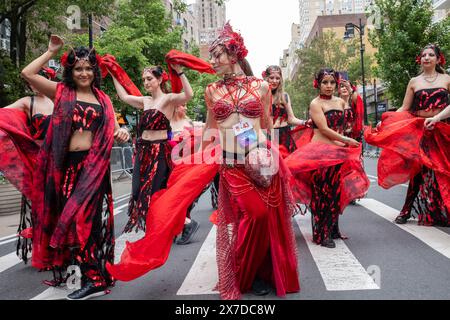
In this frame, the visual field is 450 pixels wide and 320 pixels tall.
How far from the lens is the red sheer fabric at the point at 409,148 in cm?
566

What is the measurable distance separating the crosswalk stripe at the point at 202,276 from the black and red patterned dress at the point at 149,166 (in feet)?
3.08

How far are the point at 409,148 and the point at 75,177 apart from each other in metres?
4.25

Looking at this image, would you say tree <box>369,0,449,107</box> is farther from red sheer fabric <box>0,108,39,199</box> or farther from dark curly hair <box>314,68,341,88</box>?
red sheer fabric <box>0,108,39,199</box>

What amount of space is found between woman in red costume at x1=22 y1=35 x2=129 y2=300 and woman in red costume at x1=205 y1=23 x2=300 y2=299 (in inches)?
41.4

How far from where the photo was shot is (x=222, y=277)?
3.58 m

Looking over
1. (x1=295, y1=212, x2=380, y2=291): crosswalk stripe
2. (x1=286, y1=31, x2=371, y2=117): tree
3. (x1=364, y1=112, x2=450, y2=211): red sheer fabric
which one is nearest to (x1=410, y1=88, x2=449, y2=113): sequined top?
(x1=364, y1=112, x2=450, y2=211): red sheer fabric

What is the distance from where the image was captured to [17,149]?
470 centimetres

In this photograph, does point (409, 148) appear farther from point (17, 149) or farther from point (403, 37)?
point (403, 37)

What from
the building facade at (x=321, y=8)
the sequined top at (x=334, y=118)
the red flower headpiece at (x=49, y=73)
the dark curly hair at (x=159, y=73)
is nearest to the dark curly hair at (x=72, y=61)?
the red flower headpiece at (x=49, y=73)

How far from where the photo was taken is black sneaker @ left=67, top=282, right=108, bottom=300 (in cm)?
368

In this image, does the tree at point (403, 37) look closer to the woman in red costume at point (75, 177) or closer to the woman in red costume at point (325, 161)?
the woman in red costume at point (325, 161)

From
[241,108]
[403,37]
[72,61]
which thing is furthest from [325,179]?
[403,37]
